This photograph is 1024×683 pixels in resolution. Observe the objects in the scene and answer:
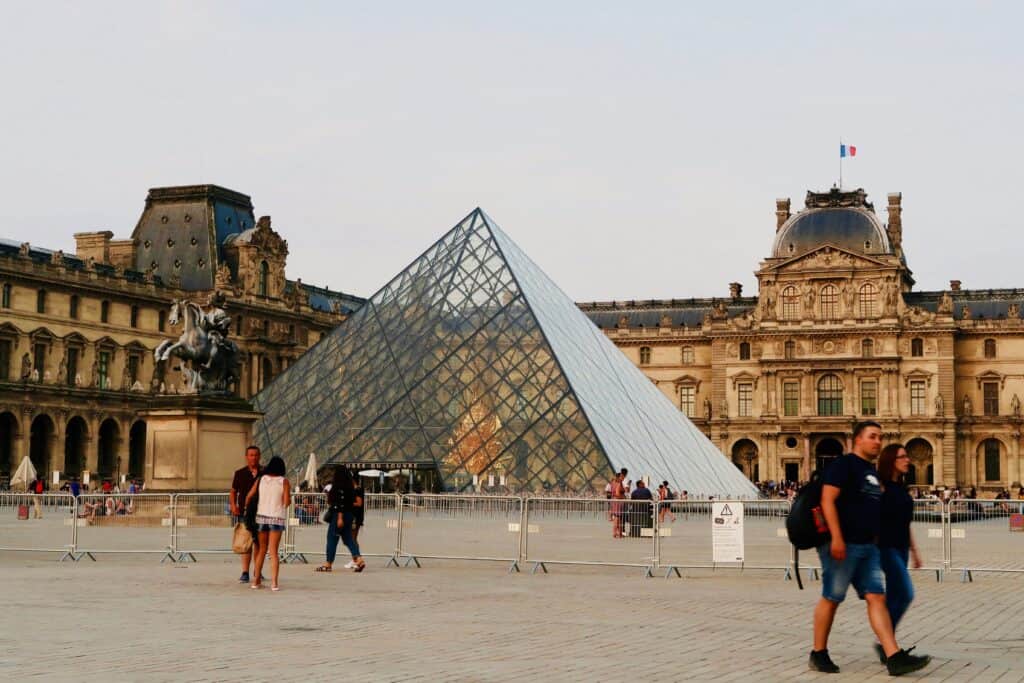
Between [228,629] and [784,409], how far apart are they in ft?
241

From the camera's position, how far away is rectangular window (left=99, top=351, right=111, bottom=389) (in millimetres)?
65500

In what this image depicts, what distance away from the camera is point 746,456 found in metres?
82.9

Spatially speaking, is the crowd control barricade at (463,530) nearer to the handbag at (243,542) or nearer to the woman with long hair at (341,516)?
the woman with long hair at (341,516)

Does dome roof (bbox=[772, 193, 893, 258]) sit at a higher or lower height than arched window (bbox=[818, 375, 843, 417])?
higher

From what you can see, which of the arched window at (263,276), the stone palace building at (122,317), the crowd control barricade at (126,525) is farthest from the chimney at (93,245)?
the crowd control barricade at (126,525)

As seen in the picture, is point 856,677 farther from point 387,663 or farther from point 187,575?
point 187,575

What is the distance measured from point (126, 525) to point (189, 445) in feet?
5.72

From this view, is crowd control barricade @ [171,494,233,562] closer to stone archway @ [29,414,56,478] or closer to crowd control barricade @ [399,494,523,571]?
crowd control barricade @ [399,494,523,571]

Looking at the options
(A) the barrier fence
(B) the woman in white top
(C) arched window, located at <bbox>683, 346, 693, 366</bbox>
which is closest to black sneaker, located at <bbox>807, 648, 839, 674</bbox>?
(B) the woman in white top

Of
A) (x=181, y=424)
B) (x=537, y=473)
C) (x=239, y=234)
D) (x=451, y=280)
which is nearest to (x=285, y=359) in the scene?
(x=239, y=234)

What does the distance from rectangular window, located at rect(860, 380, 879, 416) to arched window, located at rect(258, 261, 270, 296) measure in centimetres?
3152

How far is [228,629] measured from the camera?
397 inches

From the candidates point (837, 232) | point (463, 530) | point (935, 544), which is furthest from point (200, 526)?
point (837, 232)

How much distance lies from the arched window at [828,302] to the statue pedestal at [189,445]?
6020 cm
